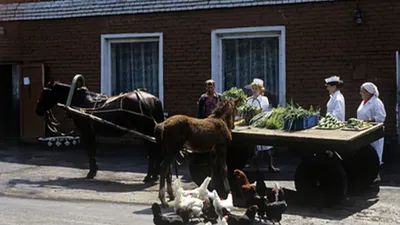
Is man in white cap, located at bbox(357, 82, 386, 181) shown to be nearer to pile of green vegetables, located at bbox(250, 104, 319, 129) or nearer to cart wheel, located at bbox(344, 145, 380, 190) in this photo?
cart wheel, located at bbox(344, 145, 380, 190)

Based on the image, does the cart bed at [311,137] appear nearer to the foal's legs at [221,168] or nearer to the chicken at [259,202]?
the foal's legs at [221,168]

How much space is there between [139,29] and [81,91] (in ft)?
13.0

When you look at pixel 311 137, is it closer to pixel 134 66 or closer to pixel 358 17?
pixel 358 17

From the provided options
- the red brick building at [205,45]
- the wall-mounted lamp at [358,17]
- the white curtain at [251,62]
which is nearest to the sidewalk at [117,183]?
the red brick building at [205,45]

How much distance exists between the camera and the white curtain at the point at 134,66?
15.0 m

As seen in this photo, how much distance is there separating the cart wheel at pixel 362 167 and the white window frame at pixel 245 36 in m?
4.15

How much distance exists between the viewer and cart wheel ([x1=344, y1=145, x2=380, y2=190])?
9094mm

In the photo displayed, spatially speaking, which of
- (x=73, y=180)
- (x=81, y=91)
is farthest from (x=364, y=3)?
(x=73, y=180)

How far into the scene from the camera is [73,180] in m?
11.0

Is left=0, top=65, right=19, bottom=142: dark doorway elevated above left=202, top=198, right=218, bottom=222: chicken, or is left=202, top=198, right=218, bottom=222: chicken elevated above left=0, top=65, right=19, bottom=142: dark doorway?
left=0, top=65, right=19, bottom=142: dark doorway

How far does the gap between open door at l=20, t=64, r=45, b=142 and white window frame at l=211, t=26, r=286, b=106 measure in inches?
200

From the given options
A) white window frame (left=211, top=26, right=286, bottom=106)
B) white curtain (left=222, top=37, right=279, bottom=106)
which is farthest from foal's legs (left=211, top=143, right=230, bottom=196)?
white curtain (left=222, top=37, right=279, bottom=106)

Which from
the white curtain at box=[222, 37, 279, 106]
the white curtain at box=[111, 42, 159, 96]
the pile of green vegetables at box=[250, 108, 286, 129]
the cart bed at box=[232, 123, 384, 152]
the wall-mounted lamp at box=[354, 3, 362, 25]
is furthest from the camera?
the white curtain at box=[111, 42, 159, 96]

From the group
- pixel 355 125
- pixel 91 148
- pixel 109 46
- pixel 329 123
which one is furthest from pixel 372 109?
pixel 109 46
